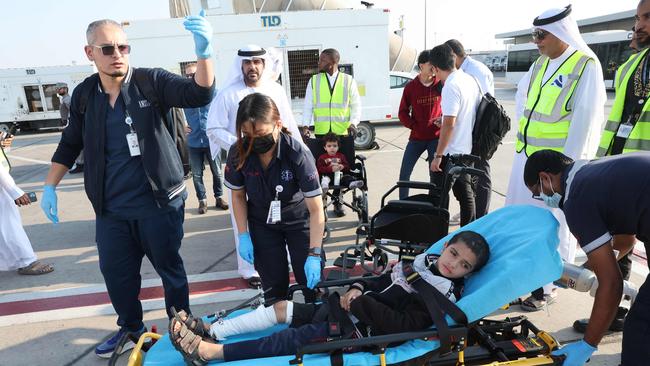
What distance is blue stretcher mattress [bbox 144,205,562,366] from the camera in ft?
6.63

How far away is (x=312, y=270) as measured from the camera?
258 centimetres

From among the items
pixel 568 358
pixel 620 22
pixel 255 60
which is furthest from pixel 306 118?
pixel 620 22

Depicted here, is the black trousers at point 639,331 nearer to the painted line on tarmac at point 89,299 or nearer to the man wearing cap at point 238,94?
the painted line on tarmac at point 89,299

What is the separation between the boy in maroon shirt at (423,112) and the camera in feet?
15.9

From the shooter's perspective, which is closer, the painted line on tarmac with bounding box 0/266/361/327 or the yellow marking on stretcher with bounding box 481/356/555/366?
the yellow marking on stretcher with bounding box 481/356/555/366

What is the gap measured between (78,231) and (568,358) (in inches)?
224

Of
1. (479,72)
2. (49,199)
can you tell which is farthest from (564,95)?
(49,199)

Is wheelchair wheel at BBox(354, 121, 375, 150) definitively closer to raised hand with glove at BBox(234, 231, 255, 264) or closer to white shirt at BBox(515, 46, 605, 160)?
white shirt at BBox(515, 46, 605, 160)

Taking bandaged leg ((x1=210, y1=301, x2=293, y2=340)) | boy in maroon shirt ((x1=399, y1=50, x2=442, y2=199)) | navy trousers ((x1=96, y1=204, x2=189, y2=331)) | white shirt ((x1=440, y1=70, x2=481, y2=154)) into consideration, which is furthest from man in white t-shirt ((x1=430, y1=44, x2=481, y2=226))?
navy trousers ((x1=96, y1=204, x2=189, y2=331))

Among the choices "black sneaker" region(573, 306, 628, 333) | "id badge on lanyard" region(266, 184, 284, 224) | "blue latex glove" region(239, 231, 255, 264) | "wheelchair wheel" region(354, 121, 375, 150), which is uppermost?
"id badge on lanyard" region(266, 184, 284, 224)

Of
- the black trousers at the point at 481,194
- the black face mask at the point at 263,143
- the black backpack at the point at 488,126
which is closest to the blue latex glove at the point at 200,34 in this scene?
the black face mask at the point at 263,143

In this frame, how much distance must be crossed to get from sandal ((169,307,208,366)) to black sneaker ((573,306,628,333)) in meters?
2.54

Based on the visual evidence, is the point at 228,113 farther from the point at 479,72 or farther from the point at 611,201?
the point at 479,72

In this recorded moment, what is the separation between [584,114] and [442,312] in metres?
1.77
